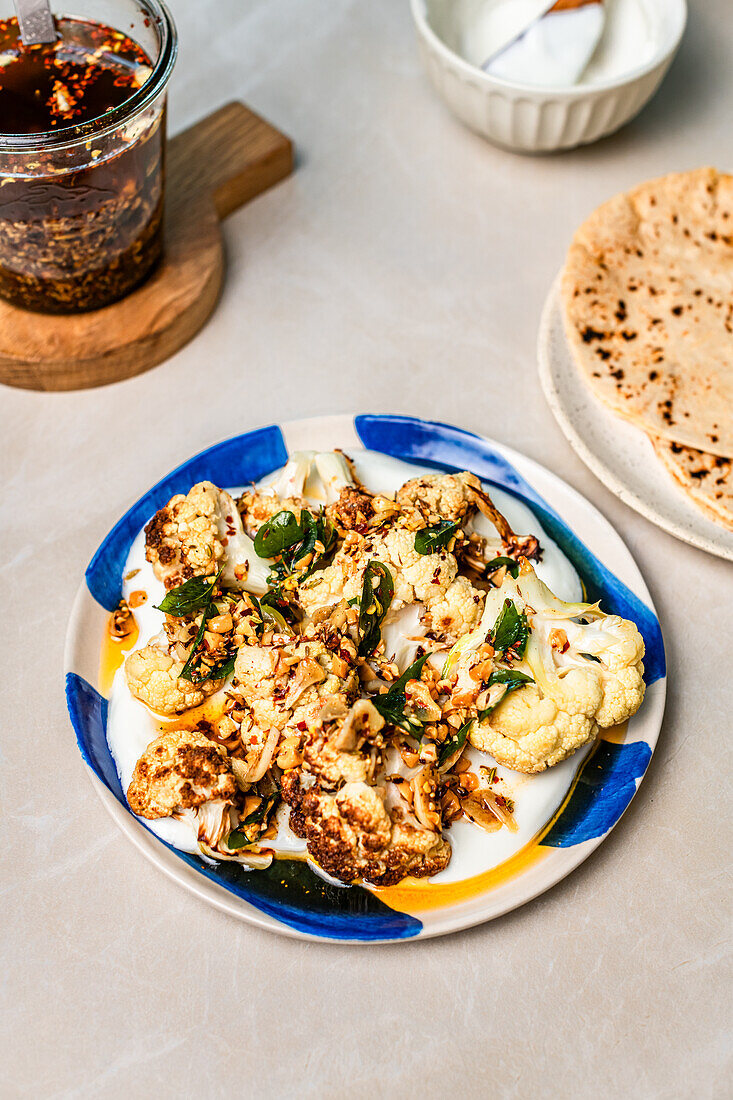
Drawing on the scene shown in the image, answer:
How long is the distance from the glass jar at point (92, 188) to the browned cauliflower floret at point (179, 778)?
0.91 m

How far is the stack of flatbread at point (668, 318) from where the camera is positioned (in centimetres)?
163

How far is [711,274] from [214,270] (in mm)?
997

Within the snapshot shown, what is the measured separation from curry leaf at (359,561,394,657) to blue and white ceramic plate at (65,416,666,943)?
307 mm

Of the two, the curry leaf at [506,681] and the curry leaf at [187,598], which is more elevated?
the curry leaf at [506,681]

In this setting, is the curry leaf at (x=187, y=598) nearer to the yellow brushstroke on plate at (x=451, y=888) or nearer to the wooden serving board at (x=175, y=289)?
the yellow brushstroke on plate at (x=451, y=888)

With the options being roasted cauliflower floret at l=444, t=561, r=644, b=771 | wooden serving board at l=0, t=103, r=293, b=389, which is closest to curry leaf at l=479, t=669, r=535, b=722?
roasted cauliflower floret at l=444, t=561, r=644, b=771

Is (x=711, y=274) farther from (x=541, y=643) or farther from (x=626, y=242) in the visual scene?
(x=541, y=643)

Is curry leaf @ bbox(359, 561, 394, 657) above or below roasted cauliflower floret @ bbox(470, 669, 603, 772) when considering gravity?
above

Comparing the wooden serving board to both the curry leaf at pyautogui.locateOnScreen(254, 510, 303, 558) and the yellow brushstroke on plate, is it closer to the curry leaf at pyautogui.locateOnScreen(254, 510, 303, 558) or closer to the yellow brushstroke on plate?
the curry leaf at pyautogui.locateOnScreen(254, 510, 303, 558)

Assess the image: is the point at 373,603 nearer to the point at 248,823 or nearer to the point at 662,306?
the point at 248,823

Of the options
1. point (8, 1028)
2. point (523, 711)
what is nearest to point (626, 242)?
point (523, 711)

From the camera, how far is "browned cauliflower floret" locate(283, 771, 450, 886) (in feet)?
3.76

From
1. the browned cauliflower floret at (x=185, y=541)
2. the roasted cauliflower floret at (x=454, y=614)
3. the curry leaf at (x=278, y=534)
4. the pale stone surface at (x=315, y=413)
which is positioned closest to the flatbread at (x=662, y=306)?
the pale stone surface at (x=315, y=413)

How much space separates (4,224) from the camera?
1.55 metres
